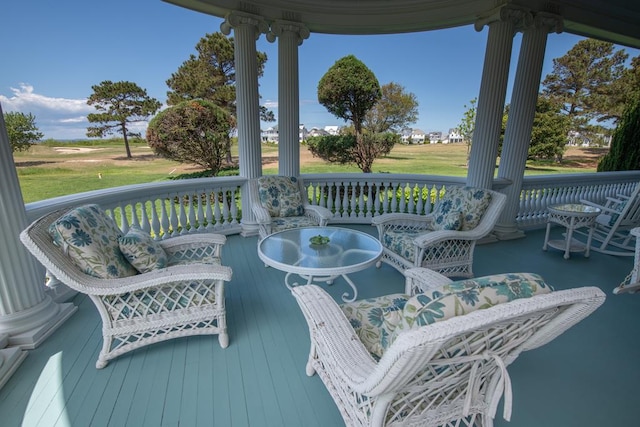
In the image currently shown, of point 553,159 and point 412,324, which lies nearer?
point 412,324

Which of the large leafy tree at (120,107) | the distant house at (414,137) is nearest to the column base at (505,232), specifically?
the distant house at (414,137)

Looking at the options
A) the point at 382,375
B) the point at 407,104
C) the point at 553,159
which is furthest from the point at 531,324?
the point at 553,159

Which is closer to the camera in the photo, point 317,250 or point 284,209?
point 317,250

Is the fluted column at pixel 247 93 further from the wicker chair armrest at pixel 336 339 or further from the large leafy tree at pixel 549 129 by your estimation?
the large leafy tree at pixel 549 129

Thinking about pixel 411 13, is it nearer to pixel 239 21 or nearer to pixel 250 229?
pixel 239 21

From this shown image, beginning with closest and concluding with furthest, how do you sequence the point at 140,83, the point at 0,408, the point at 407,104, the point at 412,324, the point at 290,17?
the point at 412,324 → the point at 0,408 → the point at 290,17 → the point at 140,83 → the point at 407,104

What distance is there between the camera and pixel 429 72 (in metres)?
13.0

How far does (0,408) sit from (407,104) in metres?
11.8

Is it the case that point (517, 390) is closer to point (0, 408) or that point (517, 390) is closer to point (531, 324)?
point (531, 324)

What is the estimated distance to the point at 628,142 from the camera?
7.64 m

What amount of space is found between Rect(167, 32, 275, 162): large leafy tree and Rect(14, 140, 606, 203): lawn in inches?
82.5

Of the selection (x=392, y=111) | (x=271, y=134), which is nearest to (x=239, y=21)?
(x=392, y=111)

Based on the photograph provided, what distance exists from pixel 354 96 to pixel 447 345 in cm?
972

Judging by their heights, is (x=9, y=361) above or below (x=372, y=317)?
below
